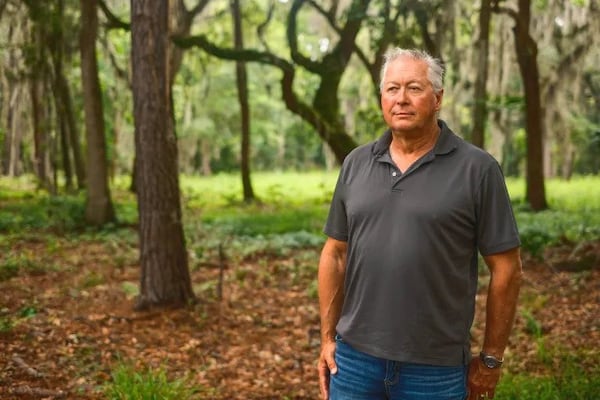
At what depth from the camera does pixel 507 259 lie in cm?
224

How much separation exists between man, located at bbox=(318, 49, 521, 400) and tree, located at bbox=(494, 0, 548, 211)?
10197 millimetres

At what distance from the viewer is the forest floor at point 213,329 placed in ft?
15.9

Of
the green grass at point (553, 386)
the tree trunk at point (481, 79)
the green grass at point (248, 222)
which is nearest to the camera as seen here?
the green grass at point (553, 386)

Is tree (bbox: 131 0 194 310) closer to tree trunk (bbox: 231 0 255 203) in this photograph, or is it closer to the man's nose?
the man's nose

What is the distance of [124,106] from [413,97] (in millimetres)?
17330

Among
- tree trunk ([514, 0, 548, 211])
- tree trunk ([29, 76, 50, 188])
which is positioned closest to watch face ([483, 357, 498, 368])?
tree trunk ([514, 0, 548, 211])

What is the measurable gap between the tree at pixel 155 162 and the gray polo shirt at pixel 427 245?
4124 millimetres

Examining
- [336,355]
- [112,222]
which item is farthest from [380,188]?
[112,222]

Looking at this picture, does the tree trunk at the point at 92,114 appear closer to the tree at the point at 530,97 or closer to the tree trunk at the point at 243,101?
→ the tree trunk at the point at 243,101

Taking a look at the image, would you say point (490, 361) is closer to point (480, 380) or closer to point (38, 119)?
point (480, 380)

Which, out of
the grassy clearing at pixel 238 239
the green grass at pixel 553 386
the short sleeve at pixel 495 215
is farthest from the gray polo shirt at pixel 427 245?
the grassy clearing at pixel 238 239

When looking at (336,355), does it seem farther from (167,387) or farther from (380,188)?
(167,387)

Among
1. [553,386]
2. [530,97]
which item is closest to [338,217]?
[553,386]

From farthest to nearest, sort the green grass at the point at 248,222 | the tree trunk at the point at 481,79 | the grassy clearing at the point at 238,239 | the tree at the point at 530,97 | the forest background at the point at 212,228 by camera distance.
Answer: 1. the tree at the point at 530,97
2. the tree trunk at the point at 481,79
3. the green grass at the point at 248,222
4. the forest background at the point at 212,228
5. the grassy clearing at the point at 238,239
